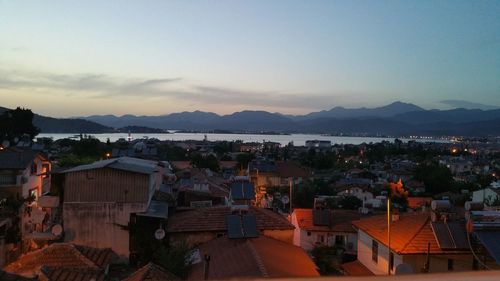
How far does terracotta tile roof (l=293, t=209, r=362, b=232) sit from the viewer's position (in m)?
12.5

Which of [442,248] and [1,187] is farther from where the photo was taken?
[1,187]

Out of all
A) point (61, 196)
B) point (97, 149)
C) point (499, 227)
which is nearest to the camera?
point (499, 227)

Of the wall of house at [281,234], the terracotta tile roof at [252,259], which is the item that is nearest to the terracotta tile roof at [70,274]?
the terracotta tile roof at [252,259]

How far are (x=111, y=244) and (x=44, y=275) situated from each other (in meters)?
3.02

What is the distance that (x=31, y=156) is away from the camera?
13305mm

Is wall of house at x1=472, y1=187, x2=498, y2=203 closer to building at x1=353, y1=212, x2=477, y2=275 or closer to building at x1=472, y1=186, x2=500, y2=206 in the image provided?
building at x1=472, y1=186, x2=500, y2=206

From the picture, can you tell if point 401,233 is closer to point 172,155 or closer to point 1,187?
point 1,187

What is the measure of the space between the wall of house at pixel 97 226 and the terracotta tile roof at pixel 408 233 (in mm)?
4936

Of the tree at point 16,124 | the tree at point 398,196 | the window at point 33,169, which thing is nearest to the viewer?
the window at point 33,169

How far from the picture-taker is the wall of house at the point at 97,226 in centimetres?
907

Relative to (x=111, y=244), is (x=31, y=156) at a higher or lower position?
higher

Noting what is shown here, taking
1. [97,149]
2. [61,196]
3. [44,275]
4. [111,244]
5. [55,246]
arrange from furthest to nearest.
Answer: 1. [97,149]
2. [61,196]
3. [111,244]
4. [55,246]
5. [44,275]

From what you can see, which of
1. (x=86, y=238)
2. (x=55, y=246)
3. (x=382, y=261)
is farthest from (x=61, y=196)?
(x=382, y=261)

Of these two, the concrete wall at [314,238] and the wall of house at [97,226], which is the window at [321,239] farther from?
the wall of house at [97,226]
